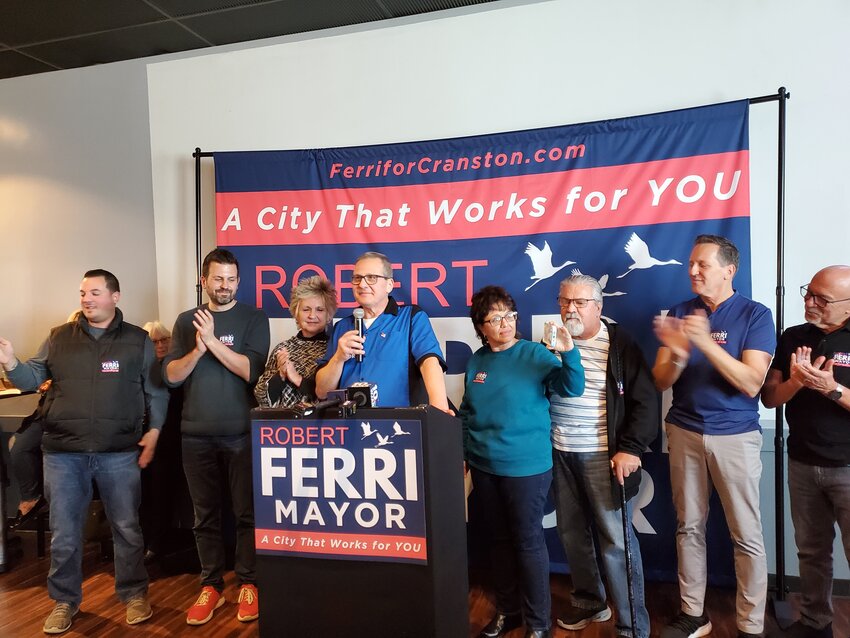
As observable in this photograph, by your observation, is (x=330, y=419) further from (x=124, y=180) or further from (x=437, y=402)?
(x=124, y=180)

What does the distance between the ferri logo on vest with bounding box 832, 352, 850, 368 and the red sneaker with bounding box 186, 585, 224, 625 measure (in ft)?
9.17

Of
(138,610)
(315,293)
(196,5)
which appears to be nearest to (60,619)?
(138,610)

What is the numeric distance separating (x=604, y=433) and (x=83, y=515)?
7.92 ft

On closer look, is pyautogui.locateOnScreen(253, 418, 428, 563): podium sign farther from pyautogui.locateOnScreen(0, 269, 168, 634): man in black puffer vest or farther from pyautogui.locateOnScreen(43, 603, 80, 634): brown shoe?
pyautogui.locateOnScreen(43, 603, 80, 634): brown shoe

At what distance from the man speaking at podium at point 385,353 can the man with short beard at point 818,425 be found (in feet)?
4.44

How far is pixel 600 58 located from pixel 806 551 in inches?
96.7

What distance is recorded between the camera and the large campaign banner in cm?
268

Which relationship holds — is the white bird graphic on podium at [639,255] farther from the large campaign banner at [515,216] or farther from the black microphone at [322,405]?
the black microphone at [322,405]

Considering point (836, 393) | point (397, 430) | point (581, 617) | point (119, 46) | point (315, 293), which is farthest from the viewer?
point (119, 46)

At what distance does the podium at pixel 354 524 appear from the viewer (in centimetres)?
141

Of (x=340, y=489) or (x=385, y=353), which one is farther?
(x=385, y=353)

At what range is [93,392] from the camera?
2596 mm

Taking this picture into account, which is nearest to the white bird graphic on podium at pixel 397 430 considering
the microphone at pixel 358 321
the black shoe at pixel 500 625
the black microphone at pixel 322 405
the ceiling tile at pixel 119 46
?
the black microphone at pixel 322 405

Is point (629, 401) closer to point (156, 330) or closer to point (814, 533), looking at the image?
point (814, 533)
